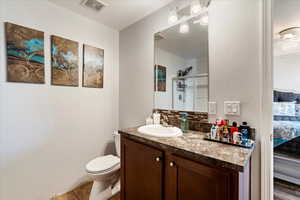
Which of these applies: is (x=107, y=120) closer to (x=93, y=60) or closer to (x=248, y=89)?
(x=93, y=60)

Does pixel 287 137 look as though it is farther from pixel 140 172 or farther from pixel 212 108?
pixel 140 172

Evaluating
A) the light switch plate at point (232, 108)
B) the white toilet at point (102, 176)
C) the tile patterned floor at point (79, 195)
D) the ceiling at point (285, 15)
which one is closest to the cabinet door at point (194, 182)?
the light switch plate at point (232, 108)

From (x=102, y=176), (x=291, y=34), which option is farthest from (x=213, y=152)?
(x=291, y=34)

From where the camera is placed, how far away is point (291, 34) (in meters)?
2.21

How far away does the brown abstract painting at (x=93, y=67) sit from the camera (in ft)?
6.26

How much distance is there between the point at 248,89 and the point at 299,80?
302 cm

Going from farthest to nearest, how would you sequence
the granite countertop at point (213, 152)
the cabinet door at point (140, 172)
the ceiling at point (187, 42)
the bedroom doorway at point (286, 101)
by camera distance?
the bedroom doorway at point (286, 101), the ceiling at point (187, 42), the cabinet door at point (140, 172), the granite countertop at point (213, 152)

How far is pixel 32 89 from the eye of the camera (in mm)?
1507

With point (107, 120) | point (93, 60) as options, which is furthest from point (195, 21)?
point (107, 120)

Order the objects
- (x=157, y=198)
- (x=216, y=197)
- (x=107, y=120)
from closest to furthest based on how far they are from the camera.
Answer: (x=216, y=197)
(x=157, y=198)
(x=107, y=120)

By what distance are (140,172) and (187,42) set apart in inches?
54.3

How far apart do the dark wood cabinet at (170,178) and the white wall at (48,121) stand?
2.91 ft

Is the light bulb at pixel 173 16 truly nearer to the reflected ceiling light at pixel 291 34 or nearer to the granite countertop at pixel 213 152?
the granite countertop at pixel 213 152

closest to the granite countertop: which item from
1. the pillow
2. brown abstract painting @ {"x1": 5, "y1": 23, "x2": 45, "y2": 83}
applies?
brown abstract painting @ {"x1": 5, "y1": 23, "x2": 45, "y2": 83}
